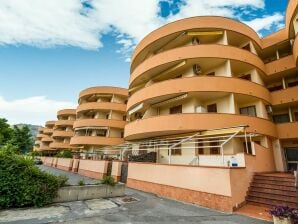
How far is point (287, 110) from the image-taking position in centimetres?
2012

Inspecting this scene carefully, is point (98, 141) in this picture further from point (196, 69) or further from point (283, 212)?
point (283, 212)

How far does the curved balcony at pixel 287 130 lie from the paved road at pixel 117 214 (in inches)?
499

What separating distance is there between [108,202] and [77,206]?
1.73 meters

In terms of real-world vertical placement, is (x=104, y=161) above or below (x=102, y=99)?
below

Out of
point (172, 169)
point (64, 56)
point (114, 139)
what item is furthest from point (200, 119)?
point (114, 139)

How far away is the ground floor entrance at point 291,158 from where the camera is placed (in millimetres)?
18491

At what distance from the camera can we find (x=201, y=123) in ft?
52.7

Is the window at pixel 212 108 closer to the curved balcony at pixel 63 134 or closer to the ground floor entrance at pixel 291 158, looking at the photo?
the ground floor entrance at pixel 291 158

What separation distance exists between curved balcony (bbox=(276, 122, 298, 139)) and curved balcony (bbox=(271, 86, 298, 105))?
2178mm

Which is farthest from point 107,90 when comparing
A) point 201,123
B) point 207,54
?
point 201,123

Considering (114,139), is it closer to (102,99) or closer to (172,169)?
(102,99)

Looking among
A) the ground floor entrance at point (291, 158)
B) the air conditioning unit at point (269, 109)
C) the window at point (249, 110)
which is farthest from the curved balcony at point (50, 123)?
the ground floor entrance at point (291, 158)

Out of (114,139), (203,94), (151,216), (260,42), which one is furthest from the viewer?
(114,139)

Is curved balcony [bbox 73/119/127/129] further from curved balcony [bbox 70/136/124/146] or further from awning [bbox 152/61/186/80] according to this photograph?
awning [bbox 152/61/186/80]
